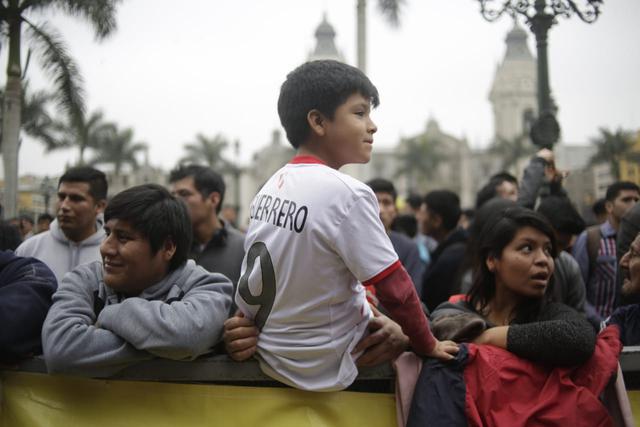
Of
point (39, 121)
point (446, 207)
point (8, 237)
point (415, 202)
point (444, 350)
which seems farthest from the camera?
point (39, 121)

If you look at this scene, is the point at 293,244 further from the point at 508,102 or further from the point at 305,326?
the point at 508,102

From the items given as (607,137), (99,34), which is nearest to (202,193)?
(99,34)

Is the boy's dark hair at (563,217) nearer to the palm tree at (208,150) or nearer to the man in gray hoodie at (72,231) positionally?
Answer: the man in gray hoodie at (72,231)

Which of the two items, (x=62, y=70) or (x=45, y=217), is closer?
(x=45, y=217)

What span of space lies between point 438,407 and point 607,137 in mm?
41124

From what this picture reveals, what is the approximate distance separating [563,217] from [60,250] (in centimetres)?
371

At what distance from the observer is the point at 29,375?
2570mm

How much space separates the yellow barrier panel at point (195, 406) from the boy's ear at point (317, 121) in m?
0.99

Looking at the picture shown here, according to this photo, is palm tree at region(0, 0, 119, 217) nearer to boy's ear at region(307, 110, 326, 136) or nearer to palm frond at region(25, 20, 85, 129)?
palm frond at region(25, 20, 85, 129)

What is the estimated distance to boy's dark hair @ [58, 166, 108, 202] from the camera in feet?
14.6

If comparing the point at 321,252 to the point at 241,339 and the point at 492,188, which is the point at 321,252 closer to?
the point at 241,339

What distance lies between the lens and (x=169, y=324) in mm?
2271

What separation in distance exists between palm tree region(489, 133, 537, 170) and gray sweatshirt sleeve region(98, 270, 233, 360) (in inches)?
2300

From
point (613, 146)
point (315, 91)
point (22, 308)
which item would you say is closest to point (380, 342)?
point (315, 91)
